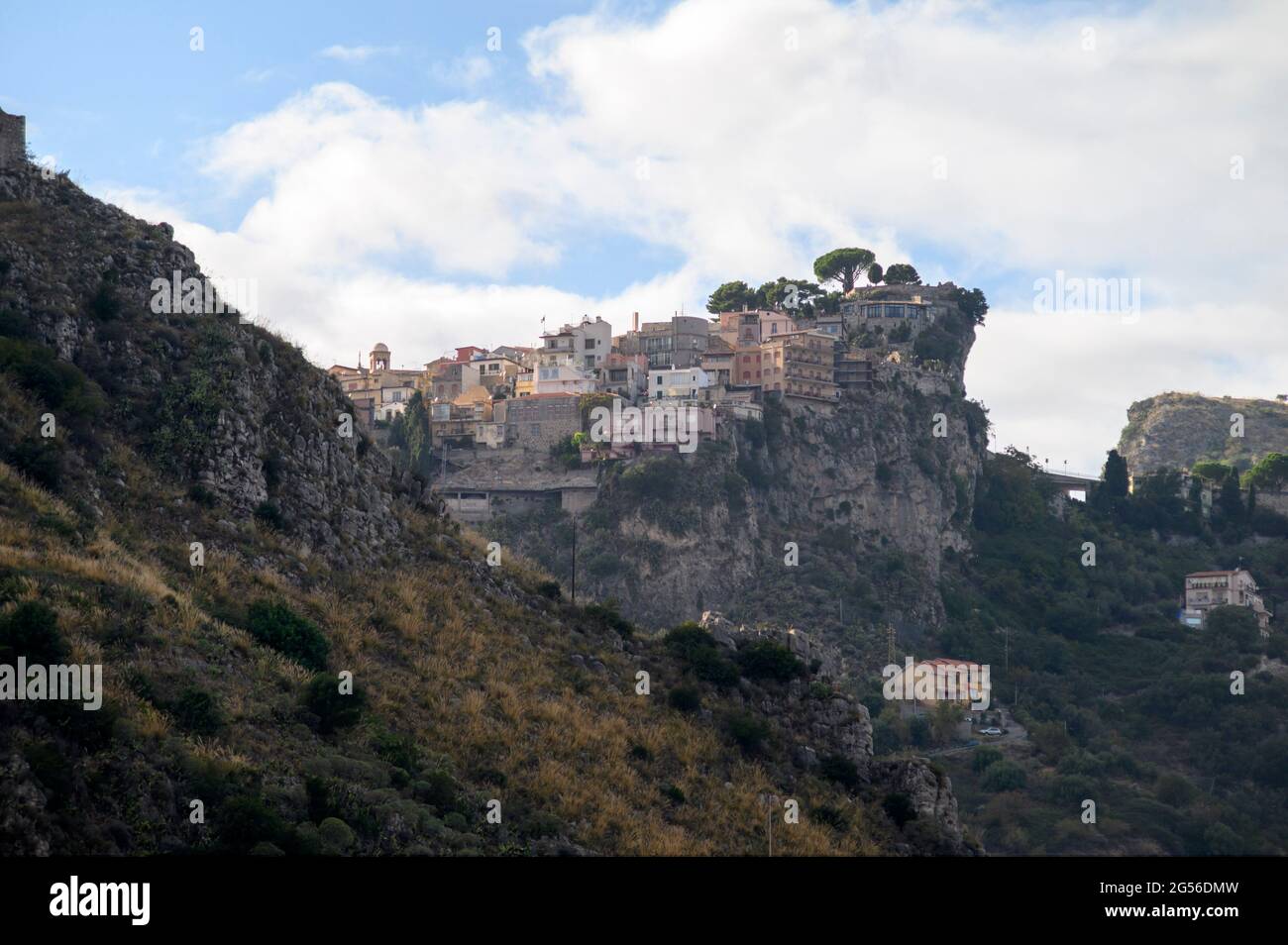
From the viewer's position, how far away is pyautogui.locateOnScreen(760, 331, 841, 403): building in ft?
392

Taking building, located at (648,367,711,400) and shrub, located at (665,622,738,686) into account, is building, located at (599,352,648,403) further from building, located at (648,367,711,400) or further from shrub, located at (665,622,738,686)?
shrub, located at (665,622,738,686)

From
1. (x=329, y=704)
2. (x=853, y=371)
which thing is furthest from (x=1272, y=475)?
(x=329, y=704)

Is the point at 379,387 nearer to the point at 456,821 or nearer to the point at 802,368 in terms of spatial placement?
the point at 802,368

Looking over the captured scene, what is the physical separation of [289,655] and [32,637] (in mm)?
8286

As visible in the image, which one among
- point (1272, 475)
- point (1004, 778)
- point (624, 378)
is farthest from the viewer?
point (1272, 475)

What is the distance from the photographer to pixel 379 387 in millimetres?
131625

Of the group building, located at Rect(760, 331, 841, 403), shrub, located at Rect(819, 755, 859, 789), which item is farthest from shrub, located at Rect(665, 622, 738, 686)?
building, located at Rect(760, 331, 841, 403)

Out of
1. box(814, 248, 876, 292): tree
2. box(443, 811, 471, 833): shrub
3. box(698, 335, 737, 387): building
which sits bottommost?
box(443, 811, 471, 833): shrub

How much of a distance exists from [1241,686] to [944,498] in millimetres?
23240

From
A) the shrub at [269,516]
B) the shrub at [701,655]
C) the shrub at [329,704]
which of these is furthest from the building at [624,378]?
the shrub at [329,704]

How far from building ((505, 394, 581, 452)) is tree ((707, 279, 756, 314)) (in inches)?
1350

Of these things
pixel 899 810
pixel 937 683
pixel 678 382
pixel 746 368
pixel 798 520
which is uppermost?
pixel 746 368

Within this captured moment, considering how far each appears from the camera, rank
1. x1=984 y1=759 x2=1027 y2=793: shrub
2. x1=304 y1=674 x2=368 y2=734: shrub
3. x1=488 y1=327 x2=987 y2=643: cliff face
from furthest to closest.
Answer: x1=488 y1=327 x2=987 y2=643: cliff face → x1=984 y1=759 x2=1027 y2=793: shrub → x1=304 y1=674 x2=368 y2=734: shrub
